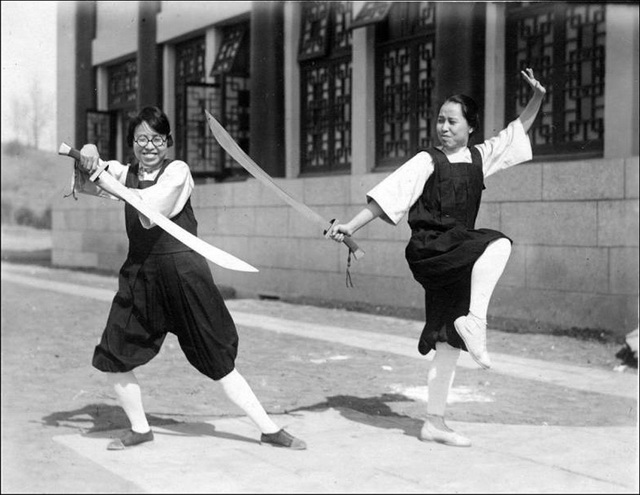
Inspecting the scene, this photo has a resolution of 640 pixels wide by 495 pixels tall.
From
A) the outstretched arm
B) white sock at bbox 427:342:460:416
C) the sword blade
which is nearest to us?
the sword blade

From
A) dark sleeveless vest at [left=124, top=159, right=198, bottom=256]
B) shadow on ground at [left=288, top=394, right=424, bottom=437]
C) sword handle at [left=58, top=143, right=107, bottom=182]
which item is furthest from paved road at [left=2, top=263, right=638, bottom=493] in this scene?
sword handle at [left=58, top=143, right=107, bottom=182]

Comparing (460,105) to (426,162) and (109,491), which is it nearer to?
(426,162)

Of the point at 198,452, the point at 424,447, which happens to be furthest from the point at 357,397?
Answer: the point at 198,452

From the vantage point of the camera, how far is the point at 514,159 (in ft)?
7.42

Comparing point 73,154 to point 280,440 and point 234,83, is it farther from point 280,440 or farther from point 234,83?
point 280,440

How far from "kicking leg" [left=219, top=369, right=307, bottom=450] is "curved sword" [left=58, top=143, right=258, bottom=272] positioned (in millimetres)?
971

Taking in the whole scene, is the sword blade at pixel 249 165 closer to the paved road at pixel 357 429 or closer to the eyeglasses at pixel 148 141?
the eyeglasses at pixel 148 141

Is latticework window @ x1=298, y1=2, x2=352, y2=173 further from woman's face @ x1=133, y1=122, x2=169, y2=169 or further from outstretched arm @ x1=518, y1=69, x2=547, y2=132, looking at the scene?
woman's face @ x1=133, y1=122, x2=169, y2=169

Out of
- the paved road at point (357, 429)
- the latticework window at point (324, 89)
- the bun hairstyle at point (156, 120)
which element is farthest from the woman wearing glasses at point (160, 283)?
the latticework window at point (324, 89)

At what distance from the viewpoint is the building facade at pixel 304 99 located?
2838mm

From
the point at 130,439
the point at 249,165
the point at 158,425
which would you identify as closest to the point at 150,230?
the point at 249,165

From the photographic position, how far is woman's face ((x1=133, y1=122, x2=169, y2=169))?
2.01 metres

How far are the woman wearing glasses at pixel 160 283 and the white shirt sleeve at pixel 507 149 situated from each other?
0.79 m

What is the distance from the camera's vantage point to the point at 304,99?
3.33 meters
